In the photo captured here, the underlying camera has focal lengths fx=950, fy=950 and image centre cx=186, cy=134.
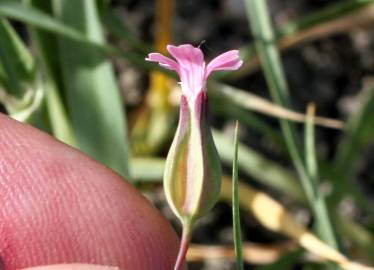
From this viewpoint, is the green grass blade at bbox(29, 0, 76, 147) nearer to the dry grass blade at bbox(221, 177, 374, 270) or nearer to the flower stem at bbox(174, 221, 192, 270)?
the dry grass blade at bbox(221, 177, 374, 270)

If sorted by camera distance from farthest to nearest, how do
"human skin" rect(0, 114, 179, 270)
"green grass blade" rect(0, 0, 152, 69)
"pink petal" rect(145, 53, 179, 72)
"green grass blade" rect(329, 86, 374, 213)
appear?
"green grass blade" rect(329, 86, 374, 213)
"green grass blade" rect(0, 0, 152, 69)
"human skin" rect(0, 114, 179, 270)
"pink petal" rect(145, 53, 179, 72)

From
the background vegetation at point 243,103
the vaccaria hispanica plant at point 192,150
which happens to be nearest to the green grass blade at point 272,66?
the background vegetation at point 243,103

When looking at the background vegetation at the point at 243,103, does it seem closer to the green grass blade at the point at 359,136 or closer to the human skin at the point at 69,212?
the green grass blade at the point at 359,136

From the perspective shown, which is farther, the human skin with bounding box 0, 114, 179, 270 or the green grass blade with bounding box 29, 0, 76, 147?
the green grass blade with bounding box 29, 0, 76, 147

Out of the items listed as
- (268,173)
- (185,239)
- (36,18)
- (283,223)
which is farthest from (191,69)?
(268,173)

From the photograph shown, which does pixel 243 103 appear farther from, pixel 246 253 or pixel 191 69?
pixel 191 69

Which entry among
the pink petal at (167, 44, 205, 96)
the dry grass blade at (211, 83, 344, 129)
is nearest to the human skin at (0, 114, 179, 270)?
the pink petal at (167, 44, 205, 96)
